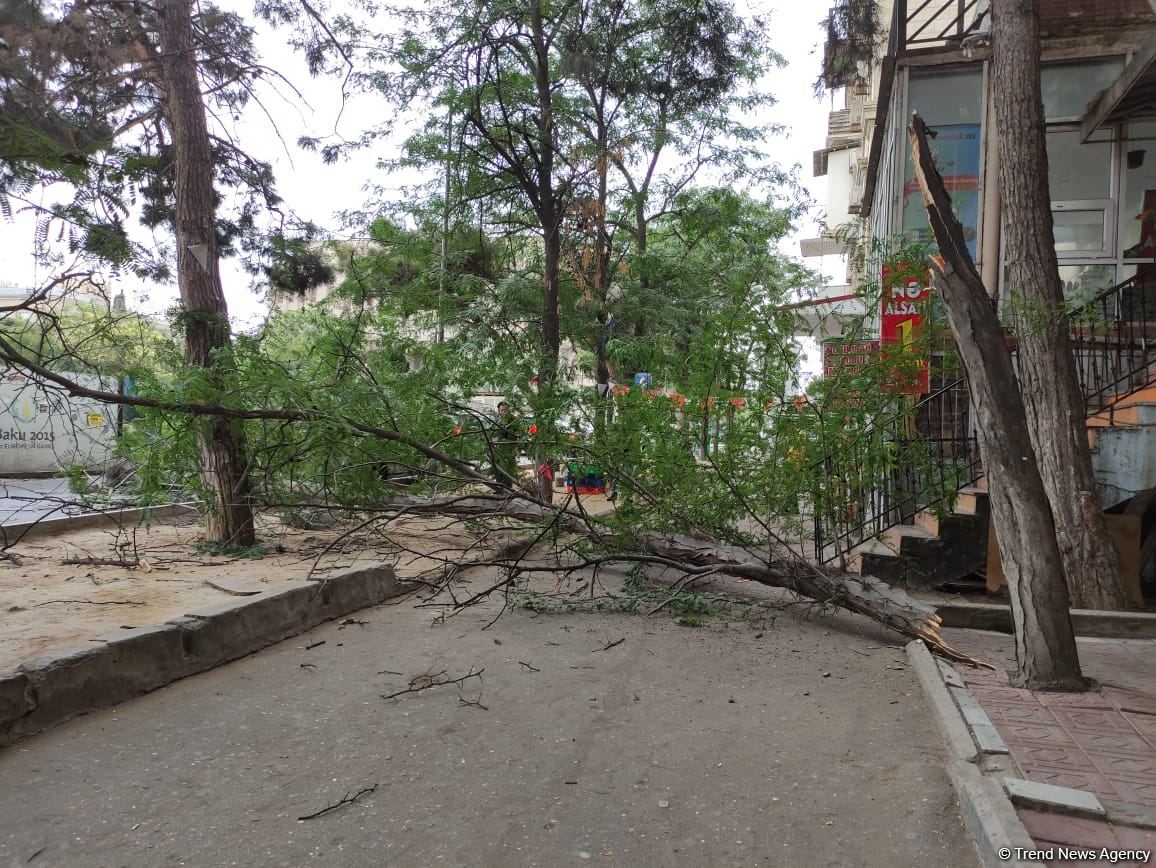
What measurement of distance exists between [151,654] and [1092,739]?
518cm

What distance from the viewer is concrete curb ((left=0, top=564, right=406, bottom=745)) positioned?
12.5ft

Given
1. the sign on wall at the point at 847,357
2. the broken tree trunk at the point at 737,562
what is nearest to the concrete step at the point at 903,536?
the broken tree trunk at the point at 737,562

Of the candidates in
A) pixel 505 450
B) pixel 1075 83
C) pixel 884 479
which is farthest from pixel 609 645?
pixel 1075 83

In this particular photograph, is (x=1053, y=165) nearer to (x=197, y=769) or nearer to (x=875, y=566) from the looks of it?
(x=875, y=566)

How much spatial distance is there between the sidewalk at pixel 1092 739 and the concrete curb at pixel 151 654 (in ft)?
14.8

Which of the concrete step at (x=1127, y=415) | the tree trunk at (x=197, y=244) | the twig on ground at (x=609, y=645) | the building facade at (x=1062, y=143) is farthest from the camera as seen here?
the building facade at (x=1062, y=143)

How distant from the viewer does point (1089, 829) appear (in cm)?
288

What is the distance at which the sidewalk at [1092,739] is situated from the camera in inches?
114

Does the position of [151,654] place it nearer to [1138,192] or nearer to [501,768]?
[501,768]

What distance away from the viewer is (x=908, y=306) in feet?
23.3

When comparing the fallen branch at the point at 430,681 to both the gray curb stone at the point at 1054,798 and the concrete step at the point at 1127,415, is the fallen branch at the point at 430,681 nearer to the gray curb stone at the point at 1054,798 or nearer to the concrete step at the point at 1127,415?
the gray curb stone at the point at 1054,798

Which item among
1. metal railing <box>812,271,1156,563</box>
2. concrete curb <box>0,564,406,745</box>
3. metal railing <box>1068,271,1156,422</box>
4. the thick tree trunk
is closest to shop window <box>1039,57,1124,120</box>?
metal railing <box>1068,271,1156,422</box>

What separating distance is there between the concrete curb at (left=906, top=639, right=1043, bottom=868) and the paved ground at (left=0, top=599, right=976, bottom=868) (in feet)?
0.31

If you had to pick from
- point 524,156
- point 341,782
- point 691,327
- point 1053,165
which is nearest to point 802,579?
point 341,782
